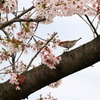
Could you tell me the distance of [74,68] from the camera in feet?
12.8

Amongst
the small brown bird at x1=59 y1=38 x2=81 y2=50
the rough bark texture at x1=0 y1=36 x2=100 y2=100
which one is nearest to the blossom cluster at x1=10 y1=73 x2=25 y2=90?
the rough bark texture at x1=0 y1=36 x2=100 y2=100

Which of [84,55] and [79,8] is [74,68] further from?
[79,8]

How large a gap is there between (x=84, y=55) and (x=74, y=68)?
28 cm

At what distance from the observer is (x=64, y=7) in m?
4.21

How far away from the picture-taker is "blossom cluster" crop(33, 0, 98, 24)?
4047 millimetres

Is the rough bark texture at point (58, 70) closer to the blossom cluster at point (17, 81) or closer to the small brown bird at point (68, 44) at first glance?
the blossom cluster at point (17, 81)

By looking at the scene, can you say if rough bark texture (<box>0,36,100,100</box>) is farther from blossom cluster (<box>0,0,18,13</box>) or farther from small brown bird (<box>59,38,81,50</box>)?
blossom cluster (<box>0,0,18,13</box>)

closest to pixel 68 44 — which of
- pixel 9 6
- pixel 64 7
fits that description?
pixel 64 7

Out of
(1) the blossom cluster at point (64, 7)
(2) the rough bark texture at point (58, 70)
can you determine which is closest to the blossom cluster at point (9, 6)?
(1) the blossom cluster at point (64, 7)

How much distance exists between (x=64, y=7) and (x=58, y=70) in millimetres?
1174

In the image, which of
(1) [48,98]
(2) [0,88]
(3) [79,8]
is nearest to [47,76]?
(2) [0,88]

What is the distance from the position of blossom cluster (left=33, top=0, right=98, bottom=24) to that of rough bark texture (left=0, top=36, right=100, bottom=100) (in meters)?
0.67

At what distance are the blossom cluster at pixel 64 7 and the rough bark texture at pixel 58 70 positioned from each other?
2.20 ft

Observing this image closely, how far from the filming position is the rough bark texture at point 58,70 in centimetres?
381
